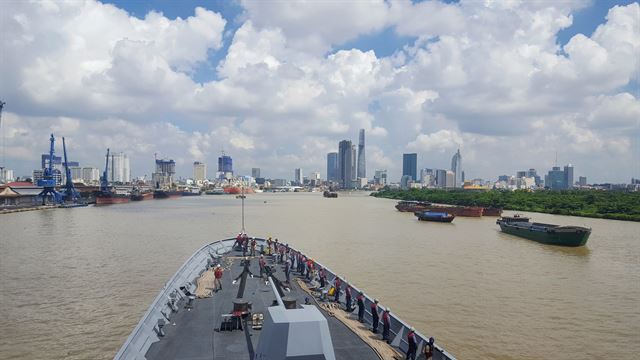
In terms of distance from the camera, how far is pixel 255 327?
13.6m

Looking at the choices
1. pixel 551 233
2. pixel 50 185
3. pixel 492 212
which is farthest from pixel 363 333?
pixel 50 185

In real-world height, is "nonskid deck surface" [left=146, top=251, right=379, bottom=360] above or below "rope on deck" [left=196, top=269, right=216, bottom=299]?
below

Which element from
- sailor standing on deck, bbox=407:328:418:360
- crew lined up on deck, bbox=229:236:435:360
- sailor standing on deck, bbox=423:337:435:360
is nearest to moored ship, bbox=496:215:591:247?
crew lined up on deck, bbox=229:236:435:360

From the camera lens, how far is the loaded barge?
30.2 feet

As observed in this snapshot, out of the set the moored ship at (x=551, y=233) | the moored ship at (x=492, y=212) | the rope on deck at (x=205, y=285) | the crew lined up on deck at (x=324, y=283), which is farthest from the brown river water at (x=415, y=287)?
the moored ship at (x=492, y=212)

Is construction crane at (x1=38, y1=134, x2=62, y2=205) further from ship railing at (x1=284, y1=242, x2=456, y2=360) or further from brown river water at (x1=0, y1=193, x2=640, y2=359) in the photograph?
ship railing at (x1=284, y1=242, x2=456, y2=360)

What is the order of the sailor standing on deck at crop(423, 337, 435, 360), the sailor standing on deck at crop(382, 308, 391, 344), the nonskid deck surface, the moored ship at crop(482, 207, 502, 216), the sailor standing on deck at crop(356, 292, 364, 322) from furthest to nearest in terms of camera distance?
1. the moored ship at crop(482, 207, 502, 216)
2. the sailor standing on deck at crop(356, 292, 364, 322)
3. the sailor standing on deck at crop(382, 308, 391, 344)
4. the nonskid deck surface
5. the sailor standing on deck at crop(423, 337, 435, 360)

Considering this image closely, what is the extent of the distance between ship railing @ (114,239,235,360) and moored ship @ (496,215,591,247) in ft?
130

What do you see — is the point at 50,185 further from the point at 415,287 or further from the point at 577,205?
the point at 577,205

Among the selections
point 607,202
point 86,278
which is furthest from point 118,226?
point 607,202

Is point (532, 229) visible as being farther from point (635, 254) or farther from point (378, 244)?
point (378, 244)

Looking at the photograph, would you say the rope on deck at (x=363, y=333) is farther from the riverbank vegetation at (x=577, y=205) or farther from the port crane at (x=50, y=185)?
the port crane at (x=50, y=185)

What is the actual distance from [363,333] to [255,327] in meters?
3.31

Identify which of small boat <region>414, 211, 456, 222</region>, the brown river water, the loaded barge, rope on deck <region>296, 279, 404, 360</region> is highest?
the loaded barge
